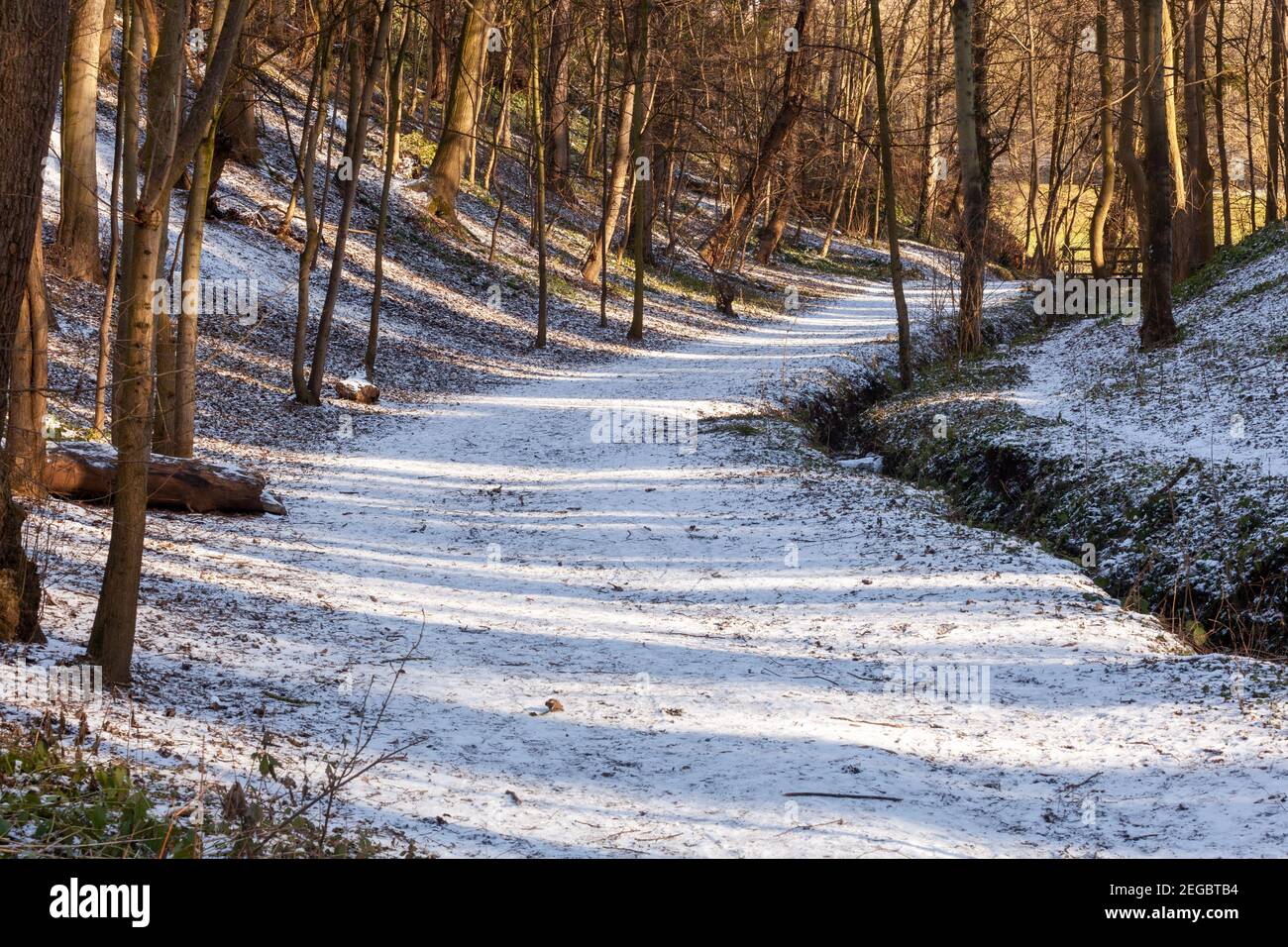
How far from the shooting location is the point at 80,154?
14.5 m

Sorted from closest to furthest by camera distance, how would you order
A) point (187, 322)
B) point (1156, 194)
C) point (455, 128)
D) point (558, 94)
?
point (187, 322)
point (1156, 194)
point (455, 128)
point (558, 94)

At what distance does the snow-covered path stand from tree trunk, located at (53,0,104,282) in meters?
6.29

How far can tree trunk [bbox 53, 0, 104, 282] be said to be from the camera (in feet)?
43.4

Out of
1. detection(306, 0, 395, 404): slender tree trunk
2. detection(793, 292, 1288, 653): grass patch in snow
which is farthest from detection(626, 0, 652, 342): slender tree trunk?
detection(306, 0, 395, 404): slender tree trunk

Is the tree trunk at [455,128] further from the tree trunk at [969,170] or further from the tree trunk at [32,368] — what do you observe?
the tree trunk at [32,368]

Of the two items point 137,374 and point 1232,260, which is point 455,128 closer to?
point 1232,260

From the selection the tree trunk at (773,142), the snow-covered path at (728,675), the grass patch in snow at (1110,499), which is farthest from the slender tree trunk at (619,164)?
Answer: the snow-covered path at (728,675)

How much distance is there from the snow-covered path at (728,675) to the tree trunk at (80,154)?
6.29m

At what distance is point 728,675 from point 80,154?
1269 centimetres

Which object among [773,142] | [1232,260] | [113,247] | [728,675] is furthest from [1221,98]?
[113,247]

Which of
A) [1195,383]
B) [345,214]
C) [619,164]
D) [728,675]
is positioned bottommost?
[728,675]

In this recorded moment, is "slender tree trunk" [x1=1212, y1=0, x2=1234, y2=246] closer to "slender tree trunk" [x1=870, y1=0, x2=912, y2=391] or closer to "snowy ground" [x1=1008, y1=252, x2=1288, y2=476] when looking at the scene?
"snowy ground" [x1=1008, y1=252, x2=1288, y2=476]

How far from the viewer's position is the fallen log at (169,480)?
907 cm

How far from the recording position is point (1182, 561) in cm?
909
